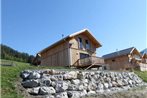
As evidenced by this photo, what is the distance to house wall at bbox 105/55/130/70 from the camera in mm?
40213

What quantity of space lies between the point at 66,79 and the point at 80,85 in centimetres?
108

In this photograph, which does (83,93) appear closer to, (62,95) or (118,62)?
(62,95)

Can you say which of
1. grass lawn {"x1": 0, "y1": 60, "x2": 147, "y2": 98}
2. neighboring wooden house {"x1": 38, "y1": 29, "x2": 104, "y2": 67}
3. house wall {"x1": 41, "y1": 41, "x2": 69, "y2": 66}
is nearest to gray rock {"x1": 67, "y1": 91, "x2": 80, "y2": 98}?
grass lawn {"x1": 0, "y1": 60, "x2": 147, "y2": 98}

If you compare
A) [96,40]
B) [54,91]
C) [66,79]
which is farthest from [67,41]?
[54,91]

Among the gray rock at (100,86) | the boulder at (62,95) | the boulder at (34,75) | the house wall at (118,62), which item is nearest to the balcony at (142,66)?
the house wall at (118,62)

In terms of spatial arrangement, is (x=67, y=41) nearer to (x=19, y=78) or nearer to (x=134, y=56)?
(x=19, y=78)

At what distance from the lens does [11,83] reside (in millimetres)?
13461

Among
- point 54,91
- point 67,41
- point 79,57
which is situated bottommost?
point 54,91

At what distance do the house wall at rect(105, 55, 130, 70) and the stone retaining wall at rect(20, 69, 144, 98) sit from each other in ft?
66.5

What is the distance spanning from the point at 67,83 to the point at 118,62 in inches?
1115

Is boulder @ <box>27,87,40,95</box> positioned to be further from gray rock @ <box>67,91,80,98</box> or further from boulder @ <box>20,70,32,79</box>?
gray rock @ <box>67,91,80,98</box>

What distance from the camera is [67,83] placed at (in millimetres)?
15539

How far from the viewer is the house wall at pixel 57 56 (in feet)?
97.9

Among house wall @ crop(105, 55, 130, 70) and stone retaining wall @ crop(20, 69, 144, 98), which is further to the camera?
house wall @ crop(105, 55, 130, 70)
